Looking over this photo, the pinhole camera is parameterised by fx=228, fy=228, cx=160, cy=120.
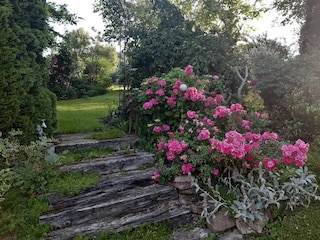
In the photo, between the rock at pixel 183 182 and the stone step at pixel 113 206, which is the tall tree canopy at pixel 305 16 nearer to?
the rock at pixel 183 182

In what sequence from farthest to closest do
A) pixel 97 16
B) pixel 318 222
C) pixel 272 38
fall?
pixel 272 38 → pixel 97 16 → pixel 318 222

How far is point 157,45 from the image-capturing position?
5.85m

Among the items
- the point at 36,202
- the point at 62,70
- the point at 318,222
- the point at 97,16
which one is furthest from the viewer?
the point at 62,70

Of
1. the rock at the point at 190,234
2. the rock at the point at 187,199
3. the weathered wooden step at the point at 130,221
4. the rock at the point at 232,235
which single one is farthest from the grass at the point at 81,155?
the rock at the point at 232,235

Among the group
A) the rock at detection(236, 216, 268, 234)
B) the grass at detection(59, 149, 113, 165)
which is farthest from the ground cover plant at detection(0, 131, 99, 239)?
the rock at detection(236, 216, 268, 234)

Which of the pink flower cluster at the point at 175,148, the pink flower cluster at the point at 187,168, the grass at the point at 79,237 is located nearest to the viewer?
A: the grass at the point at 79,237

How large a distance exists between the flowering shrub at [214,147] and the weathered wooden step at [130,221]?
0.36m

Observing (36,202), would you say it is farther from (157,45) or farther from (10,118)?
(157,45)

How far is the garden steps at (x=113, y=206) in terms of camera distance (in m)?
2.20

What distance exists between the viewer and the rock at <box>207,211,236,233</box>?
223 cm

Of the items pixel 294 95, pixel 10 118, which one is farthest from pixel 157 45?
pixel 10 118

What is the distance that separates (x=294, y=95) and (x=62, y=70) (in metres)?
10.2

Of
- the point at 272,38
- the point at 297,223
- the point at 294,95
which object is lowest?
the point at 297,223

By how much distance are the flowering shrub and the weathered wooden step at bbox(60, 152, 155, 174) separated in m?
0.27
